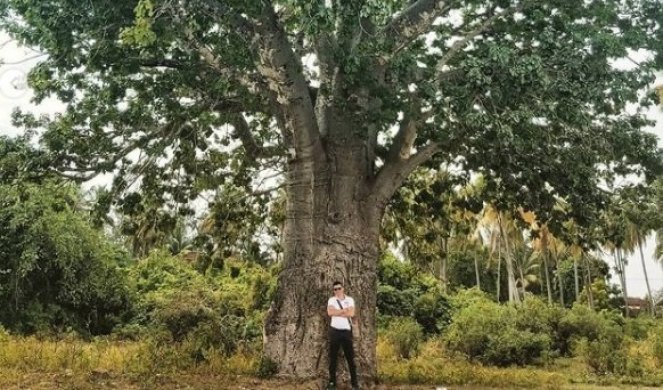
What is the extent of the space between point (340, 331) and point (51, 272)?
523 inches

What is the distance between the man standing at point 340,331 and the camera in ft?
30.4

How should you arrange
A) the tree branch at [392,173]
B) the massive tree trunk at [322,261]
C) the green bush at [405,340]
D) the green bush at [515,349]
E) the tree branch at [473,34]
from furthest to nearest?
the green bush at [515,349] → the green bush at [405,340] → the tree branch at [392,173] → the tree branch at [473,34] → the massive tree trunk at [322,261]

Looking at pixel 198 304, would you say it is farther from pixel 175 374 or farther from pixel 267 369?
pixel 267 369

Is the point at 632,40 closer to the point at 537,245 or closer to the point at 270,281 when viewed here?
the point at 270,281

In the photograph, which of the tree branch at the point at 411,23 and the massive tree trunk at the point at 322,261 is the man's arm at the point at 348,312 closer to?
the massive tree trunk at the point at 322,261

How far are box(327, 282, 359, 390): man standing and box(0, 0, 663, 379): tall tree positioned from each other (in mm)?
698

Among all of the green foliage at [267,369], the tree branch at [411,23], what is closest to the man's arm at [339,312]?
the green foliage at [267,369]

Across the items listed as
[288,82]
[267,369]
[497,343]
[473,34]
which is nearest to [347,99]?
[288,82]

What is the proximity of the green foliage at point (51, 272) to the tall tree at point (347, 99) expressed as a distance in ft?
22.0

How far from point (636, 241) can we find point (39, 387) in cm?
4084

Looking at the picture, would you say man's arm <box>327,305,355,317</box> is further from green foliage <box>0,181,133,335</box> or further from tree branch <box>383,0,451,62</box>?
green foliage <box>0,181,133,335</box>

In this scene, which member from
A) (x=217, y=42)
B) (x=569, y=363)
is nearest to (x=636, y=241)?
(x=569, y=363)

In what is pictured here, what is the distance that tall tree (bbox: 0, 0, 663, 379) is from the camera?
8211 mm

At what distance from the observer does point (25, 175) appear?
10203mm
